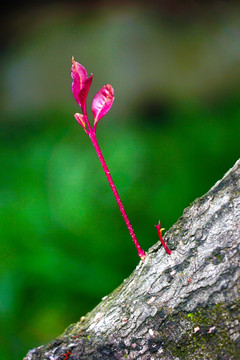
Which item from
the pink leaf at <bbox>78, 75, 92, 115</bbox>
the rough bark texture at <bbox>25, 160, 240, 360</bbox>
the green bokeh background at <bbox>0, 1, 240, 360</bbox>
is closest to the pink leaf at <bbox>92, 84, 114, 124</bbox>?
the pink leaf at <bbox>78, 75, 92, 115</bbox>

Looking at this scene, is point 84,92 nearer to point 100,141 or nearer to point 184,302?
point 184,302

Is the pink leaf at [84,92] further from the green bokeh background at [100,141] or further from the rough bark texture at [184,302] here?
the green bokeh background at [100,141]

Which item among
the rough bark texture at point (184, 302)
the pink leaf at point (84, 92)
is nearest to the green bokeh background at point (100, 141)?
the rough bark texture at point (184, 302)

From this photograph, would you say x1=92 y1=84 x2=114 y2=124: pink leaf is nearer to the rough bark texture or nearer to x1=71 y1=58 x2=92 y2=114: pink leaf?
x1=71 y1=58 x2=92 y2=114: pink leaf

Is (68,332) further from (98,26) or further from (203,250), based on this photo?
(98,26)

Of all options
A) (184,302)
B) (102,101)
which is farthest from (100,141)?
(184,302)

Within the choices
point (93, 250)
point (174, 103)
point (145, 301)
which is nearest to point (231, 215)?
point (145, 301)
